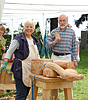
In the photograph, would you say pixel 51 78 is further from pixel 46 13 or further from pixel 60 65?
pixel 46 13

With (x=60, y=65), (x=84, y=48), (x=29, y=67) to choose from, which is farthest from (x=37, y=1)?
(x=84, y=48)

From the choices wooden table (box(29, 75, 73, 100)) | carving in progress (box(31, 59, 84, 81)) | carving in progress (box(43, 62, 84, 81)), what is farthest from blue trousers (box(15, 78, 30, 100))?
carving in progress (box(43, 62, 84, 81))

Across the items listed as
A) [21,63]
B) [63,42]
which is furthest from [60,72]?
[63,42]

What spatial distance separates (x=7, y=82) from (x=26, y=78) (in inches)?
53.1

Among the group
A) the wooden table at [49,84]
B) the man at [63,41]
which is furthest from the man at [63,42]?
the wooden table at [49,84]

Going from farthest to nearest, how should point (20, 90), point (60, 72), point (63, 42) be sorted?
point (63, 42), point (20, 90), point (60, 72)

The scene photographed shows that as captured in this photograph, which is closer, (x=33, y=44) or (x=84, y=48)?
(x=33, y=44)

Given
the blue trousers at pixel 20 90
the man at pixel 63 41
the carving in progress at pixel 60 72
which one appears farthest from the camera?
the man at pixel 63 41

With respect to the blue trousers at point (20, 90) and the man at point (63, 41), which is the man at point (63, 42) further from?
the blue trousers at point (20, 90)

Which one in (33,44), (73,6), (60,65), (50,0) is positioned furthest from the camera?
(73,6)

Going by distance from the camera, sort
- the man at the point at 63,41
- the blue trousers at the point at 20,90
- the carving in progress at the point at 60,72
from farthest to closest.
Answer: the man at the point at 63,41 → the blue trousers at the point at 20,90 → the carving in progress at the point at 60,72

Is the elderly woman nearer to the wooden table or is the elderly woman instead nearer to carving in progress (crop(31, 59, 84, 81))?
carving in progress (crop(31, 59, 84, 81))

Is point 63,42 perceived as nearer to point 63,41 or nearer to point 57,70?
point 63,41

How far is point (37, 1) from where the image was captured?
5090mm
